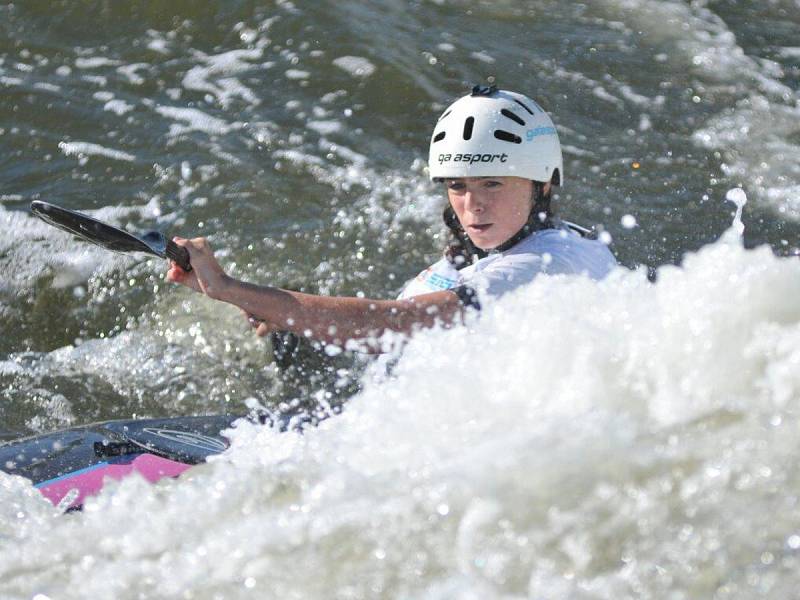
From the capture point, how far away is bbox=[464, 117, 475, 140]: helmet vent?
4.55m

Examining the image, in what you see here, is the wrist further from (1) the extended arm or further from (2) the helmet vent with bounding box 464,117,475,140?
(2) the helmet vent with bounding box 464,117,475,140

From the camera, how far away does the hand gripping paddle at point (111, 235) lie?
389 centimetres

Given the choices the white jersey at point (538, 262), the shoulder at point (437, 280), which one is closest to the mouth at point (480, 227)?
the white jersey at point (538, 262)

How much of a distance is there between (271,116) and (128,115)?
3.21 ft

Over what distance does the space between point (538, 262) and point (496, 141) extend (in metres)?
0.54

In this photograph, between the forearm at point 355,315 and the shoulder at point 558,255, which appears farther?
the shoulder at point 558,255

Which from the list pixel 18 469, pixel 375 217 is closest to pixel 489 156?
pixel 18 469

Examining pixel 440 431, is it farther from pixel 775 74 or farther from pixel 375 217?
pixel 775 74

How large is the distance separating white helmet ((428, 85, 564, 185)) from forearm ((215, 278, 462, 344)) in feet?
1.97

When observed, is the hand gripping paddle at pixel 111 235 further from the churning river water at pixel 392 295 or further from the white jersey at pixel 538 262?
the white jersey at pixel 538 262

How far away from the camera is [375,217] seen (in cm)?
743

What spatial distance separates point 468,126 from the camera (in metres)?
4.59

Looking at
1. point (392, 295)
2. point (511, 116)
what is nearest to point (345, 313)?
point (511, 116)

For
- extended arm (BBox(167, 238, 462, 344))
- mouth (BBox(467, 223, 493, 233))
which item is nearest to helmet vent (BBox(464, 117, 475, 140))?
mouth (BBox(467, 223, 493, 233))
